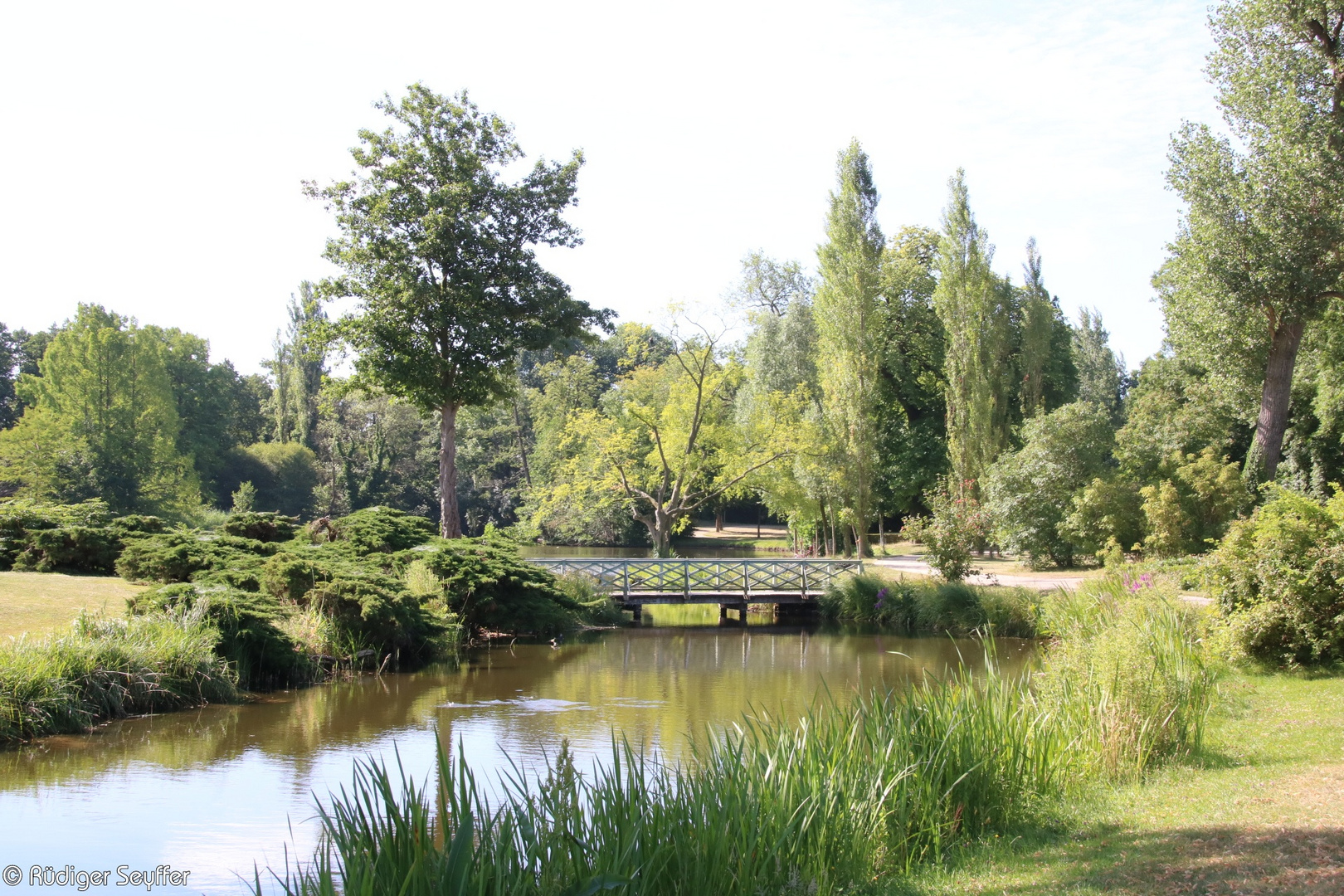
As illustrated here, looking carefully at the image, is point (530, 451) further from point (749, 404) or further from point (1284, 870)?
point (1284, 870)

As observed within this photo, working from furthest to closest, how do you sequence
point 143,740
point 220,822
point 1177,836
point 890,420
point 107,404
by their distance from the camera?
point 107,404, point 890,420, point 143,740, point 220,822, point 1177,836

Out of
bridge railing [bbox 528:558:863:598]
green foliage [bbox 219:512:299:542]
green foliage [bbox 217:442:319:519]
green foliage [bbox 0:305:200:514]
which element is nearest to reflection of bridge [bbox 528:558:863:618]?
bridge railing [bbox 528:558:863:598]

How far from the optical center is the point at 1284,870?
15.0 feet

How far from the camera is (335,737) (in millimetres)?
11055

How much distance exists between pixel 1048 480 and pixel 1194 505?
4.31 metres

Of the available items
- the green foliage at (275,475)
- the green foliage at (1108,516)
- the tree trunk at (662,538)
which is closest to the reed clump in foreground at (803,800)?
the green foliage at (1108,516)

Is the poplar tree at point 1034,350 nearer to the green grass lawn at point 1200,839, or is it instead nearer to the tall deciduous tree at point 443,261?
the tall deciduous tree at point 443,261

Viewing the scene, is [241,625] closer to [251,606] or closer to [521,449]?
[251,606]

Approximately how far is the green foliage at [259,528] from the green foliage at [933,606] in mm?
12848

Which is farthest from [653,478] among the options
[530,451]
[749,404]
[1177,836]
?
[530,451]

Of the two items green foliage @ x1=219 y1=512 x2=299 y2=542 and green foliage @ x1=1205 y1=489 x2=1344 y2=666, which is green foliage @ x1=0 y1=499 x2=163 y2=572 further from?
green foliage @ x1=1205 y1=489 x2=1344 y2=666

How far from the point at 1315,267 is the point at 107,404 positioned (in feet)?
154

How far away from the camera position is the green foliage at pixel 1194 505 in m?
23.6

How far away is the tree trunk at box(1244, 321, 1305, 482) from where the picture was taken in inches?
930
